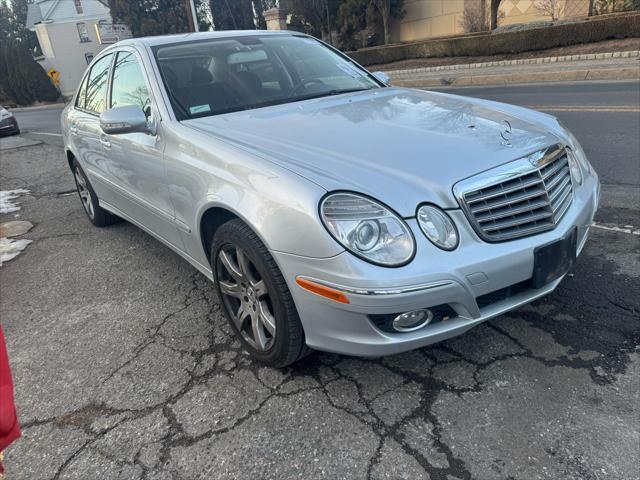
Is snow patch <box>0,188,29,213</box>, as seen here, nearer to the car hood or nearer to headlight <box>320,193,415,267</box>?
the car hood

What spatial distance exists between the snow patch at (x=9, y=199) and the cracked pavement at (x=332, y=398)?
341 centimetres

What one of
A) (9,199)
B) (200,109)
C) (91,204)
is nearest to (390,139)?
(200,109)

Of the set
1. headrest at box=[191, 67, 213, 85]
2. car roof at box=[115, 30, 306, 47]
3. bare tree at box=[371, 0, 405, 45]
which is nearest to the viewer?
headrest at box=[191, 67, 213, 85]

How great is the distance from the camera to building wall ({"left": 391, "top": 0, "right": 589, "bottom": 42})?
73.6 feet

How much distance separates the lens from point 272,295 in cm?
230

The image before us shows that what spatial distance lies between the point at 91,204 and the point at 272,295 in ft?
11.2

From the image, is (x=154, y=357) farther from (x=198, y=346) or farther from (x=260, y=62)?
(x=260, y=62)

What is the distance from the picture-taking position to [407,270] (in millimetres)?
1986

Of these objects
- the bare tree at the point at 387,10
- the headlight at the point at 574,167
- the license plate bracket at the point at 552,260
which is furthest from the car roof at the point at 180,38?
the bare tree at the point at 387,10

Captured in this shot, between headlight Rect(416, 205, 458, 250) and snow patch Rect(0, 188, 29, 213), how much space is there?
5910mm

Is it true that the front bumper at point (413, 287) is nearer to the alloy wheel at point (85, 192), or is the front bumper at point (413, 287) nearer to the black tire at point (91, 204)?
the black tire at point (91, 204)

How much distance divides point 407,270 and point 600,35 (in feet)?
63.7

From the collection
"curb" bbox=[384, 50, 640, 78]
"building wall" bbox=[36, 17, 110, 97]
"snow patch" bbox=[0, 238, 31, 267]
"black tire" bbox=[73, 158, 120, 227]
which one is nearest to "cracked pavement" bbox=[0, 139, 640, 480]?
"snow patch" bbox=[0, 238, 31, 267]

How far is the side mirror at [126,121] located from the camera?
2.99 metres
